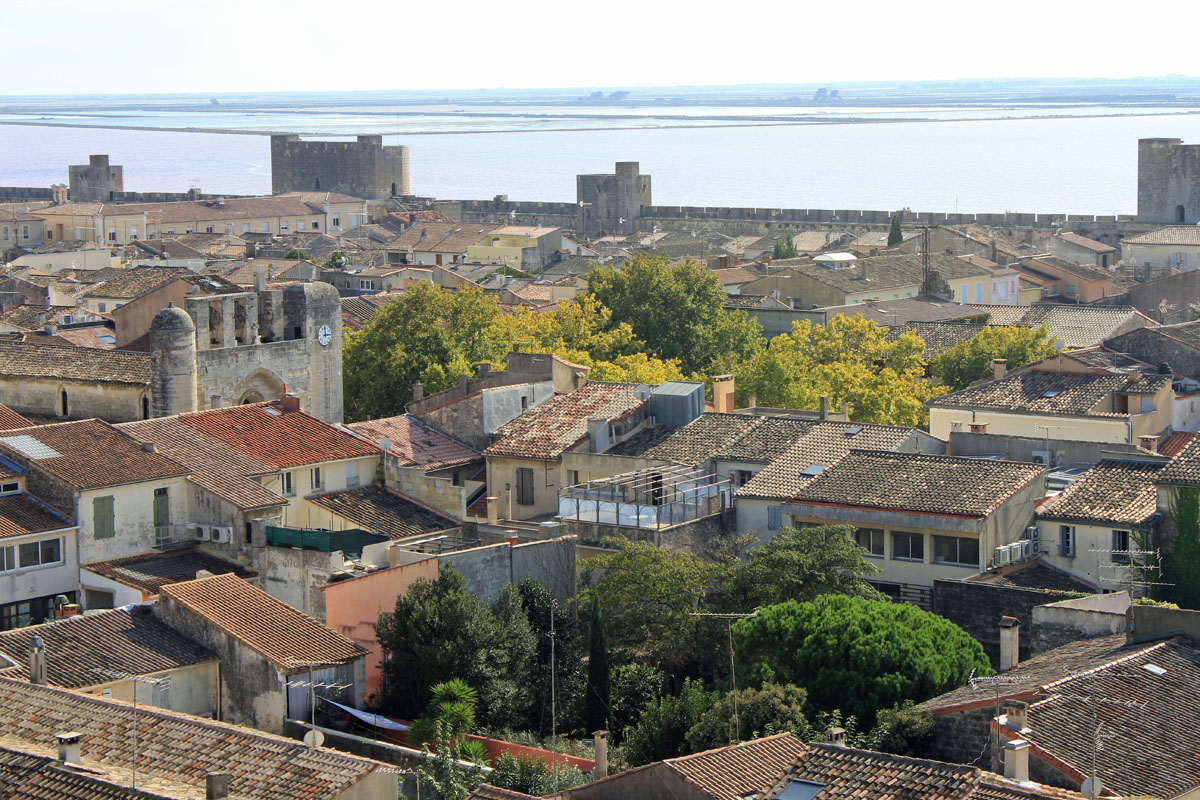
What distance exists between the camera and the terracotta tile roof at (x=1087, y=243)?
2603 inches

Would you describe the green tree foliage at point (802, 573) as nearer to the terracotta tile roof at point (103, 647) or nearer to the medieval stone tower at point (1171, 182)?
the terracotta tile roof at point (103, 647)

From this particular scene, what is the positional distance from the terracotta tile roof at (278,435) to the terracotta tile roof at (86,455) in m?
1.59

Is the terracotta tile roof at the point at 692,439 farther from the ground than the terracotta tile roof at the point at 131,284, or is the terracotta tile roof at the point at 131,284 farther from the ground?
the terracotta tile roof at the point at 131,284

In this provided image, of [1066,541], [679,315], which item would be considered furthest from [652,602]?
[679,315]

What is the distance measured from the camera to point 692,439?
26.0 m

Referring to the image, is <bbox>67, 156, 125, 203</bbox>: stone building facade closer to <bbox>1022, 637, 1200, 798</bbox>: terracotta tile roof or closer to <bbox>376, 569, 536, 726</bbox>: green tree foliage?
<bbox>376, 569, 536, 726</bbox>: green tree foliage

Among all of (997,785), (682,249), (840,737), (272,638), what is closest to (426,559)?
(272,638)

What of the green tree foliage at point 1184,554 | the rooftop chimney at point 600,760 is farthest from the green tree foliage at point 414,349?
the rooftop chimney at point 600,760

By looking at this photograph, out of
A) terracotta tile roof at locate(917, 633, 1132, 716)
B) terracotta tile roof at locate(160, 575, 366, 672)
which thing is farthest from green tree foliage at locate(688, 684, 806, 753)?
terracotta tile roof at locate(160, 575, 366, 672)

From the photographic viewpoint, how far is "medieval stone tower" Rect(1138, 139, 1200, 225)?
82.2 meters

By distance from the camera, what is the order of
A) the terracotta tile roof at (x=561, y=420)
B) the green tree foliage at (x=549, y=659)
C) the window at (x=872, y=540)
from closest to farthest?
the green tree foliage at (x=549, y=659) < the window at (x=872, y=540) < the terracotta tile roof at (x=561, y=420)

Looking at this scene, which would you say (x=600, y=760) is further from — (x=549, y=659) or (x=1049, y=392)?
(x=1049, y=392)

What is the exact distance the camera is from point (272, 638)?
18.5m

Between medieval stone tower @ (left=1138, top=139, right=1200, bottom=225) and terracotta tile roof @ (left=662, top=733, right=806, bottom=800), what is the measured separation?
233 feet
